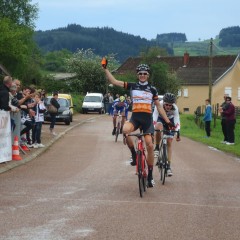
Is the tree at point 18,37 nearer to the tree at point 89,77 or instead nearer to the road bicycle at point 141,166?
the tree at point 89,77

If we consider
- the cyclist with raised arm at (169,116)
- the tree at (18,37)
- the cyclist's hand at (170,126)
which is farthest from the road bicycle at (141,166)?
the tree at (18,37)

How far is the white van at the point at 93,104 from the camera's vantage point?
2240 inches

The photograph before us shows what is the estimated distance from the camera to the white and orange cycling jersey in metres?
11.3

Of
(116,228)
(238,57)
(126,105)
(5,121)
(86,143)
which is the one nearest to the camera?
(116,228)

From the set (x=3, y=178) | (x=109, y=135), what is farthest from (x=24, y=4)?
(x=3, y=178)

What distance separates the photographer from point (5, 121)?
600 inches

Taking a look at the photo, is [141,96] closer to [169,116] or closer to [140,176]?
[140,176]

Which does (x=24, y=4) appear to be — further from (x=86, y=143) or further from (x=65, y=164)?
(x=65, y=164)

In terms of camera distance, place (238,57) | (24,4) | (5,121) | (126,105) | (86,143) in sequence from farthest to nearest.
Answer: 1. (238,57)
2. (24,4)
3. (126,105)
4. (86,143)
5. (5,121)

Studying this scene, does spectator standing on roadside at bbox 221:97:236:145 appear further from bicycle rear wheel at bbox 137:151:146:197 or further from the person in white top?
bicycle rear wheel at bbox 137:151:146:197

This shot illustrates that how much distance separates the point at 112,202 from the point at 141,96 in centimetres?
220

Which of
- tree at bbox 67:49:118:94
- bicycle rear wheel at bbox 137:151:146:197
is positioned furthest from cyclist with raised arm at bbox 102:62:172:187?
tree at bbox 67:49:118:94

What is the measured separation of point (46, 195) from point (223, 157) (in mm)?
9921

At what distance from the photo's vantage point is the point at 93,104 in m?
57.1
